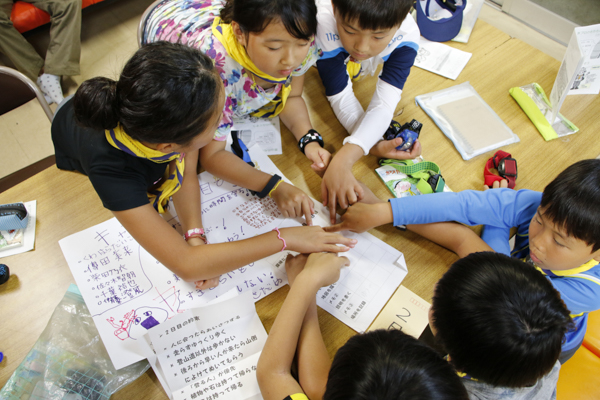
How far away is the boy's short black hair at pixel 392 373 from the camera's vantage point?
1.45ft

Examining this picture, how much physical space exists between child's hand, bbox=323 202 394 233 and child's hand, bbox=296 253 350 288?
0.08 meters

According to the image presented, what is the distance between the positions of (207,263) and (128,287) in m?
0.17

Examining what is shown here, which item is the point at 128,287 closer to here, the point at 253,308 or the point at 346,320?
the point at 253,308

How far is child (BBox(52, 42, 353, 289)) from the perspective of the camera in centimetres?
59

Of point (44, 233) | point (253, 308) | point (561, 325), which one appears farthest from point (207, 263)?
point (561, 325)

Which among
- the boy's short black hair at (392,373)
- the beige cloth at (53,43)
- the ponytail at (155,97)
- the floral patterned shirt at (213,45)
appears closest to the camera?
the boy's short black hair at (392,373)

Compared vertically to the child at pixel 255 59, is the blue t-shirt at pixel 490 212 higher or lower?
lower

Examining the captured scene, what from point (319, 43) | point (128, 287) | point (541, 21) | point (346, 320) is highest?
point (319, 43)

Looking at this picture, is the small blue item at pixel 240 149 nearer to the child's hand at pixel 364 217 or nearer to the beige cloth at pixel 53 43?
the child's hand at pixel 364 217

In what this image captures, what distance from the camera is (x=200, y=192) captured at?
874mm

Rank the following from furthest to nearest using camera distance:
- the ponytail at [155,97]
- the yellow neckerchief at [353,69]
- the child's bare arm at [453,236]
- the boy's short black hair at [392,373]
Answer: the yellow neckerchief at [353,69]
the child's bare arm at [453,236]
the ponytail at [155,97]
the boy's short black hair at [392,373]

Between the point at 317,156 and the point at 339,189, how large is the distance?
0.12 meters

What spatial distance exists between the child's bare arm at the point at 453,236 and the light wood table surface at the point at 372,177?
0.7 inches

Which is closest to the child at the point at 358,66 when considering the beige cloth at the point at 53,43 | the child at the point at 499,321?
the child at the point at 499,321
